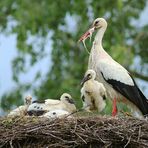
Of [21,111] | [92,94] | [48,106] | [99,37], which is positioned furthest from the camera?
[99,37]

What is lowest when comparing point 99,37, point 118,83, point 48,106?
point 48,106

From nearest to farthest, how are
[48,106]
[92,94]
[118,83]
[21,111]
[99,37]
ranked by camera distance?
[21,111]
[48,106]
[92,94]
[118,83]
[99,37]

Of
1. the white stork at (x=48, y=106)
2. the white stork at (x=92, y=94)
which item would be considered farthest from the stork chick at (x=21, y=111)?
the white stork at (x=92, y=94)

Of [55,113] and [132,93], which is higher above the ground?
[132,93]

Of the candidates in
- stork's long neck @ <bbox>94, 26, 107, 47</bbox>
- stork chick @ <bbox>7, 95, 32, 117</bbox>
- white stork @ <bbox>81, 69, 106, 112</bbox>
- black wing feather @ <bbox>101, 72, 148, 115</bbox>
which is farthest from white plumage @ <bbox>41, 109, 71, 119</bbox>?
stork's long neck @ <bbox>94, 26, 107, 47</bbox>

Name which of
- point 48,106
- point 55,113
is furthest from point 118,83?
point 55,113

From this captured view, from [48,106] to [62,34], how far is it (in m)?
7.29

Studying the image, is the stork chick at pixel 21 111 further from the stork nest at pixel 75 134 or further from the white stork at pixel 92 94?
the white stork at pixel 92 94

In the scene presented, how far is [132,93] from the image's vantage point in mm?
14867

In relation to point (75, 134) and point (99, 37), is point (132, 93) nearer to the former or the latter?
point (99, 37)

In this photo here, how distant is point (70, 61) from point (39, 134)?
29.8ft

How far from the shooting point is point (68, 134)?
1298 centimetres

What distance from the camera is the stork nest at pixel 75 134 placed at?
1289 cm

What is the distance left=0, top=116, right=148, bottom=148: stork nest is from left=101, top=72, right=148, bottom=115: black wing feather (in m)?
1.60
